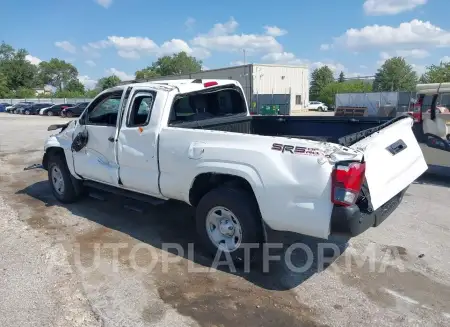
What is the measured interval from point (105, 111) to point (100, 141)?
50 centimetres

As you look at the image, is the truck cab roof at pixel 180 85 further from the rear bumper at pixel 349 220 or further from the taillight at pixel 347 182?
the rear bumper at pixel 349 220

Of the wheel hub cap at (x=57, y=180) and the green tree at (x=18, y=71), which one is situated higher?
the green tree at (x=18, y=71)

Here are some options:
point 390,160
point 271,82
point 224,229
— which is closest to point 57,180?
point 224,229

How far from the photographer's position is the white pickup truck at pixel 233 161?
338 cm

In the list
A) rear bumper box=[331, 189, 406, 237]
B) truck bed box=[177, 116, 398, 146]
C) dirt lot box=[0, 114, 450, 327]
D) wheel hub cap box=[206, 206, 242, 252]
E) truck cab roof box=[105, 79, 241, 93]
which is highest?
truck cab roof box=[105, 79, 241, 93]

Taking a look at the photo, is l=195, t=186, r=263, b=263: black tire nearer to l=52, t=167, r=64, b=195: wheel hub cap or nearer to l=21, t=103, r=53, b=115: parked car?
l=52, t=167, r=64, b=195: wheel hub cap

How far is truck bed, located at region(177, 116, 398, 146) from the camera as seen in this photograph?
5016 millimetres

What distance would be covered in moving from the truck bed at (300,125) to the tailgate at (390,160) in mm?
416

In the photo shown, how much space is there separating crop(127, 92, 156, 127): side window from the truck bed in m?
0.51

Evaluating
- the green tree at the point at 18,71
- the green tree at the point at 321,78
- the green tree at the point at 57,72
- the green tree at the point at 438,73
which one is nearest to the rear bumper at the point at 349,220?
the green tree at the point at 438,73

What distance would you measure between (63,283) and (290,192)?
2.44 metres

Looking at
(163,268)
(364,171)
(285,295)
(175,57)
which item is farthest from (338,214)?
(175,57)

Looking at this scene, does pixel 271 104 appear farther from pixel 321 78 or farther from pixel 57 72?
pixel 57 72

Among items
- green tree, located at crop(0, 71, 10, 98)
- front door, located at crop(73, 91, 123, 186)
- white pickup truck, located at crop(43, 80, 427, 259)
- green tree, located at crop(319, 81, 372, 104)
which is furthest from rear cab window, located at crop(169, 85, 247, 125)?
green tree, located at crop(0, 71, 10, 98)
